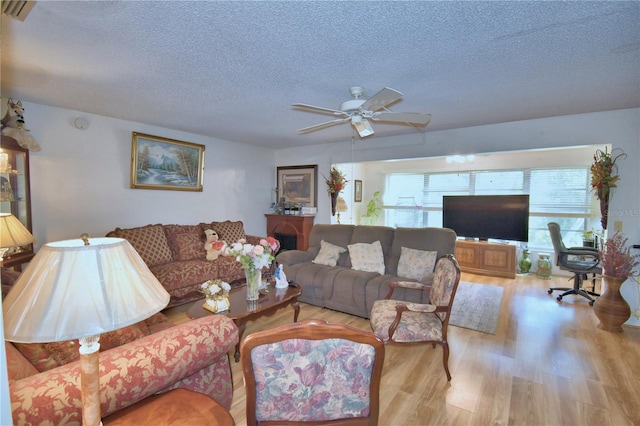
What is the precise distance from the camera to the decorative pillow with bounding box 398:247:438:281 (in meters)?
3.43

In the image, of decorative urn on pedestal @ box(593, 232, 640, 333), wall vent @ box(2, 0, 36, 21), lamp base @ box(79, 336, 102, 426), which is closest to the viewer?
lamp base @ box(79, 336, 102, 426)

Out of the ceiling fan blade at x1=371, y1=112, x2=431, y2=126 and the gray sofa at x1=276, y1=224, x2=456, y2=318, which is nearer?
the ceiling fan blade at x1=371, y1=112, x2=431, y2=126

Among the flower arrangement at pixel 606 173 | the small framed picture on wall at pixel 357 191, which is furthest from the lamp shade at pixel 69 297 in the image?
the small framed picture on wall at pixel 357 191

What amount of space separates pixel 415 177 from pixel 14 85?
682 cm

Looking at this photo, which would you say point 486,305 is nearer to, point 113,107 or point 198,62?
point 198,62

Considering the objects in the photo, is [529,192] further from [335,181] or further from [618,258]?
[335,181]

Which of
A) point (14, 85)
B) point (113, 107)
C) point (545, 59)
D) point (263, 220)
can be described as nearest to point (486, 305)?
point (545, 59)

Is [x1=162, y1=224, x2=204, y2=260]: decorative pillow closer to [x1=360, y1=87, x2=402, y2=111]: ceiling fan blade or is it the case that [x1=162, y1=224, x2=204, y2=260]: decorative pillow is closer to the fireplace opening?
the fireplace opening

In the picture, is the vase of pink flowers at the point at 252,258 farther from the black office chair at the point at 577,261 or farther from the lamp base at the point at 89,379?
the black office chair at the point at 577,261

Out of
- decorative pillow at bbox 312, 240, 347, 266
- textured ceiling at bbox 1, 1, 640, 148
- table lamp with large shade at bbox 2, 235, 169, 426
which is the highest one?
textured ceiling at bbox 1, 1, 640, 148

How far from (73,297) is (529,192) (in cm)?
703

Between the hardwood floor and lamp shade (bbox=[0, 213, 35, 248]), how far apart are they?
5.67 ft

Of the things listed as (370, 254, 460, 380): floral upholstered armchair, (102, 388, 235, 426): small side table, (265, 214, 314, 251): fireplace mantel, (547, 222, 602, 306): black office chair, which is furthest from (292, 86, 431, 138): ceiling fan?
(547, 222, 602, 306): black office chair

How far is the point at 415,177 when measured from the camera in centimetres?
710
